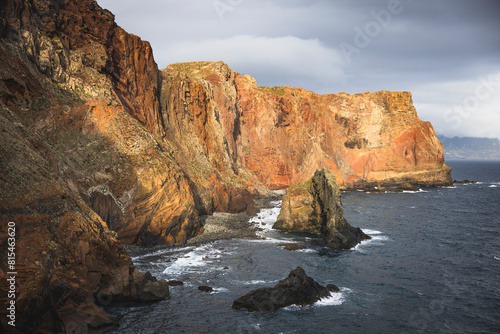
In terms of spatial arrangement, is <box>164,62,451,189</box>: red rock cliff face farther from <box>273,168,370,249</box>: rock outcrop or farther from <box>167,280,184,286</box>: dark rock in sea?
<box>167,280,184,286</box>: dark rock in sea

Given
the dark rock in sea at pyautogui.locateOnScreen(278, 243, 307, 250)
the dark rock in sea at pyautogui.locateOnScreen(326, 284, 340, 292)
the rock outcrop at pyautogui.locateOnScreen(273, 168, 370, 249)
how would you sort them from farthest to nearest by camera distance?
the rock outcrop at pyautogui.locateOnScreen(273, 168, 370, 249), the dark rock in sea at pyautogui.locateOnScreen(278, 243, 307, 250), the dark rock in sea at pyautogui.locateOnScreen(326, 284, 340, 292)

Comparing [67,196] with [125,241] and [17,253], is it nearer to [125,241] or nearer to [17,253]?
[17,253]

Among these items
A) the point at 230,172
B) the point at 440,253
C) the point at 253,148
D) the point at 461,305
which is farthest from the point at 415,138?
the point at 461,305

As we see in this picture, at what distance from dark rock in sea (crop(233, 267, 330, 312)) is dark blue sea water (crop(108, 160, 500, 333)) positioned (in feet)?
2.29

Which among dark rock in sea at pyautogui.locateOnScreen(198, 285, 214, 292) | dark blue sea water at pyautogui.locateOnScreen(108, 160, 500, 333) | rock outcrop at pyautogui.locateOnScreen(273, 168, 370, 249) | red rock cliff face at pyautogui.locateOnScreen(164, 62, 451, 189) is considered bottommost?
dark blue sea water at pyautogui.locateOnScreen(108, 160, 500, 333)

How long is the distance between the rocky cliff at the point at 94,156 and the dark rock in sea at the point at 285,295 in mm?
7619

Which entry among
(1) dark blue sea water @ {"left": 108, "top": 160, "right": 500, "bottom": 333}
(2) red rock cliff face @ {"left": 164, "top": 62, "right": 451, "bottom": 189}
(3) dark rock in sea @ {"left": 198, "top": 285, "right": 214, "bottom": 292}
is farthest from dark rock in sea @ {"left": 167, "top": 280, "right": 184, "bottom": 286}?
(2) red rock cliff face @ {"left": 164, "top": 62, "right": 451, "bottom": 189}

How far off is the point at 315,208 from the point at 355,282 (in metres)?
23.6

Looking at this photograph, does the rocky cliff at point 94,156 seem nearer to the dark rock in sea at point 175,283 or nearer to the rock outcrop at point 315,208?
the dark rock in sea at point 175,283

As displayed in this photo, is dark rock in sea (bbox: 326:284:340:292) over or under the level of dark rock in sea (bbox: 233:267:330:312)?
under

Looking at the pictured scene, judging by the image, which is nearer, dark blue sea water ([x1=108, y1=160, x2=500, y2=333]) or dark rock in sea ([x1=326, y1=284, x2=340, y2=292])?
dark blue sea water ([x1=108, y1=160, x2=500, y2=333])

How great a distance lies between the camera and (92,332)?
71.9ft

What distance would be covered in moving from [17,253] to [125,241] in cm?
2032

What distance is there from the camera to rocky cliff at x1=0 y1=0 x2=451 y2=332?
74.6ft
